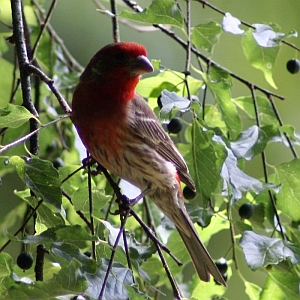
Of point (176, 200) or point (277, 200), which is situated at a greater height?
point (277, 200)

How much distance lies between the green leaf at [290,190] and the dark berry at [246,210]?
0.14m

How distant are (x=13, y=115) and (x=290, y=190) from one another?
1.21 m

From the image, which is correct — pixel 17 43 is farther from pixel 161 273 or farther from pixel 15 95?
pixel 161 273

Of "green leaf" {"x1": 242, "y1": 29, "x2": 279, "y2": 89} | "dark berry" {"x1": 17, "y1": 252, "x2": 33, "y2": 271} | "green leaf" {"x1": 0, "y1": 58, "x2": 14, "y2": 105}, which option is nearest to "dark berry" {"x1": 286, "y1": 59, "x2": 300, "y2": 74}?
"green leaf" {"x1": 242, "y1": 29, "x2": 279, "y2": 89}

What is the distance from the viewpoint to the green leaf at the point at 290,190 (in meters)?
2.66

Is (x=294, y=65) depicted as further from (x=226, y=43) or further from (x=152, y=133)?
(x=226, y=43)

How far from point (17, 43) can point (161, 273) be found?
109cm

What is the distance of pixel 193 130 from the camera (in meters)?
2.41

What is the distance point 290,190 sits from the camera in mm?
2691

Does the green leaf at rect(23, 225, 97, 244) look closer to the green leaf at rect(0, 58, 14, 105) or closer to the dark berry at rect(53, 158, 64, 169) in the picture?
the dark berry at rect(53, 158, 64, 169)

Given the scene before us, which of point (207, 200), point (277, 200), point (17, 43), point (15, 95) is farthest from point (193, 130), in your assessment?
point (15, 95)

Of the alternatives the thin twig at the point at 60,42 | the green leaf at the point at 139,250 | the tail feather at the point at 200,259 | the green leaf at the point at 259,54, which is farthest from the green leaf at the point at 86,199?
the thin twig at the point at 60,42

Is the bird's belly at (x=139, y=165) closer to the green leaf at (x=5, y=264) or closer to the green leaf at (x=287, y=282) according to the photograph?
the green leaf at (x=287, y=282)

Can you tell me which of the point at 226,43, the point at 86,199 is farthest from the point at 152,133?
the point at 226,43
